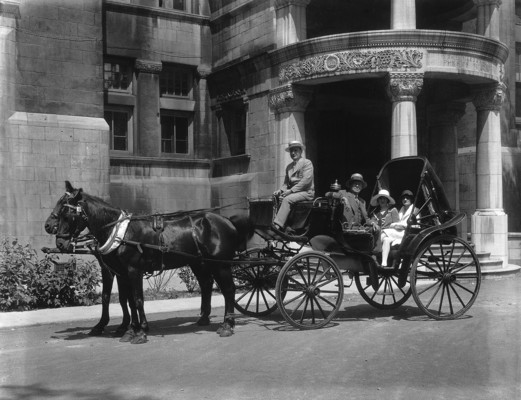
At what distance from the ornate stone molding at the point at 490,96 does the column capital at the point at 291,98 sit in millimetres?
5068

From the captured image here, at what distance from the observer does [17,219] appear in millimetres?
17047

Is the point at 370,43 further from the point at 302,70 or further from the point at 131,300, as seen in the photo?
the point at 131,300

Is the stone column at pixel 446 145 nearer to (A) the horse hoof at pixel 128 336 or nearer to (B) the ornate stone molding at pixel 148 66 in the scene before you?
(B) the ornate stone molding at pixel 148 66

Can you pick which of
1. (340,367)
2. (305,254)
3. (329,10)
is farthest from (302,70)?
(340,367)

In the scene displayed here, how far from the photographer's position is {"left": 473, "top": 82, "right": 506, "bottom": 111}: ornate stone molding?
18969mm

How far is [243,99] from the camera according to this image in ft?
69.6

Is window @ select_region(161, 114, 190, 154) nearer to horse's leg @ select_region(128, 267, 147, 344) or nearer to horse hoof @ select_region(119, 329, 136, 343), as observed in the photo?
horse's leg @ select_region(128, 267, 147, 344)

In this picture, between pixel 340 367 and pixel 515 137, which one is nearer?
pixel 340 367

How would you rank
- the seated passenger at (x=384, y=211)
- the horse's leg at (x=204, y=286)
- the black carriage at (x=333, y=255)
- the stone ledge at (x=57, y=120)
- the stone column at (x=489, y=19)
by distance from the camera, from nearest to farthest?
the black carriage at (x=333, y=255) → the horse's leg at (x=204, y=286) → the seated passenger at (x=384, y=211) → the stone ledge at (x=57, y=120) → the stone column at (x=489, y=19)

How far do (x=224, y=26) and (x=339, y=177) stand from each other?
21.7ft

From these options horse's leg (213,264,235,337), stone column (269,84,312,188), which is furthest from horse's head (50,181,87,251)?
stone column (269,84,312,188)

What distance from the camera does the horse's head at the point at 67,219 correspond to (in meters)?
8.50

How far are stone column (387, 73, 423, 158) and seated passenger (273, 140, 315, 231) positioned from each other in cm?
770

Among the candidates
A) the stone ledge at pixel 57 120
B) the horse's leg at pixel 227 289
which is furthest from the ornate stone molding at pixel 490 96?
the horse's leg at pixel 227 289
